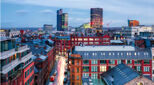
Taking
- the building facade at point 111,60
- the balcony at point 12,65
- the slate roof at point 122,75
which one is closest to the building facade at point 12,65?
the balcony at point 12,65

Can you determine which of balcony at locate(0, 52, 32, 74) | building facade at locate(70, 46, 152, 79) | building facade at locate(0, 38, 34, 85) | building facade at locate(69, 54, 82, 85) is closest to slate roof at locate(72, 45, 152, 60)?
building facade at locate(70, 46, 152, 79)

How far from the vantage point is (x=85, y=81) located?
7550 cm

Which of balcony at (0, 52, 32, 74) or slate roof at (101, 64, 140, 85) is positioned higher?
balcony at (0, 52, 32, 74)

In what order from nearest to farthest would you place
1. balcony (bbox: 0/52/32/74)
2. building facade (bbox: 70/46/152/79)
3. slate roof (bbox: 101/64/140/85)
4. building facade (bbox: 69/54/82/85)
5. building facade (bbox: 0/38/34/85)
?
balcony (bbox: 0/52/32/74) < building facade (bbox: 0/38/34/85) < slate roof (bbox: 101/64/140/85) < building facade (bbox: 69/54/82/85) < building facade (bbox: 70/46/152/79)

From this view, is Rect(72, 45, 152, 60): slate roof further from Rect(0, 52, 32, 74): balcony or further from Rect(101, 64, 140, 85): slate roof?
Rect(0, 52, 32, 74): balcony

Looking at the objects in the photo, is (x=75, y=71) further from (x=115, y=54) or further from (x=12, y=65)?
(x=12, y=65)

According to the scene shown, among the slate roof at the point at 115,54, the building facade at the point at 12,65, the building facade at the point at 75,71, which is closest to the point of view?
the building facade at the point at 12,65

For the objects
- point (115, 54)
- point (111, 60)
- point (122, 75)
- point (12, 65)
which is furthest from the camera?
point (115, 54)

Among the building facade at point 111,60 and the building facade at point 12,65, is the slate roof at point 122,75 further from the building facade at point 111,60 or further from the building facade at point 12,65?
the building facade at point 12,65

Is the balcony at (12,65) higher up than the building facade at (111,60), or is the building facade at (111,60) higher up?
the balcony at (12,65)

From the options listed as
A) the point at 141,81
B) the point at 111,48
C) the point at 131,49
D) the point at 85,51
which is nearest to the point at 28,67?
the point at 85,51

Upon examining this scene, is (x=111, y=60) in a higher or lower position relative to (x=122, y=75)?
higher

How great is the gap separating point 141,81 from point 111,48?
38.6 m

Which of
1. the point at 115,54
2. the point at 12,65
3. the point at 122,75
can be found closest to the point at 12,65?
the point at 12,65
